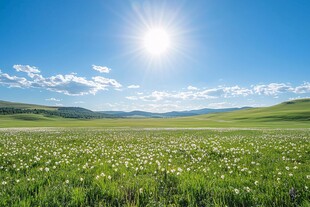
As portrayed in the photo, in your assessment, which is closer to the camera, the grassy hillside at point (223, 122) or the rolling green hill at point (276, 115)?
the grassy hillside at point (223, 122)

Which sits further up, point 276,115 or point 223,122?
point 276,115

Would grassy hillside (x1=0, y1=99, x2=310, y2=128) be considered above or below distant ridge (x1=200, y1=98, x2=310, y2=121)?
below

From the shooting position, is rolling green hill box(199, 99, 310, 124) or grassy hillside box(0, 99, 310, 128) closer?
grassy hillside box(0, 99, 310, 128)

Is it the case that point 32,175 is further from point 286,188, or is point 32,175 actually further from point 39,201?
point 286,188

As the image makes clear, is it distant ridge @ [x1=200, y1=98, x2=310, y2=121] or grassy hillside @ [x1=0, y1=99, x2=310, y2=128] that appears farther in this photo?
distant ridge @ [x1=200, y1=98, x2=310, y2=121]

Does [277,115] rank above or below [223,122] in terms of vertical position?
above

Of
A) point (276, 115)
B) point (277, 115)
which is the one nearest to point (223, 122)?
point (276, 115)

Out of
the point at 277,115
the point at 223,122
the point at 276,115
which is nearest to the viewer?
the point at 223,122

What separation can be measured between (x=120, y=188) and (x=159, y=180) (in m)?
1.22

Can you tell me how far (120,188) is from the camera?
475 cm

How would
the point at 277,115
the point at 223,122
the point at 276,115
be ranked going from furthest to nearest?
the point at 276,115 → the point at 277,115 → the point at 223,122

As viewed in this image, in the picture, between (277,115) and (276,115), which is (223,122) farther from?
(277,115)

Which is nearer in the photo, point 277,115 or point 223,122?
point 223,122

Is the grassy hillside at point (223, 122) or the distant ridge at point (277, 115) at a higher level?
the distant ridge at point (277, 115)
